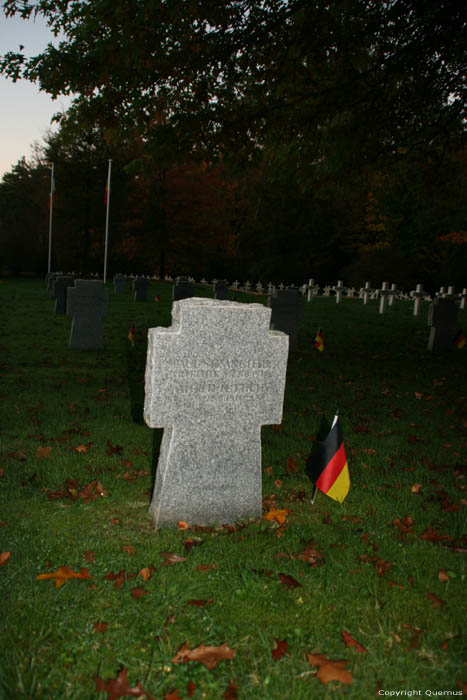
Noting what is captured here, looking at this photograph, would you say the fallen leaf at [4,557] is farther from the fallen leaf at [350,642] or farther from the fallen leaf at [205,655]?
the fallen leaf at [350,642]

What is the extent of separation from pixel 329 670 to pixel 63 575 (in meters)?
1.77

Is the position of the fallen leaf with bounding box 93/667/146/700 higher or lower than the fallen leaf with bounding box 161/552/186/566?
lower

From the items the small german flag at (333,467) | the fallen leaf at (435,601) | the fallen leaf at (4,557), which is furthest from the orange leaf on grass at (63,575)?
the fallen leaf at (435,601)

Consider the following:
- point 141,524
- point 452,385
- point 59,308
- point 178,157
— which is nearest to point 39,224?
point 59,308

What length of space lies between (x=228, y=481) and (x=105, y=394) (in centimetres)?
473

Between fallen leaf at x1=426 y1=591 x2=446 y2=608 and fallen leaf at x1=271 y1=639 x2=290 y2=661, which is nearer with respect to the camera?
fallen leaf at x1=271 y1=639 x2=290 y2=661

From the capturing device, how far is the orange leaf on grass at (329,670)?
Answer: 112 inches

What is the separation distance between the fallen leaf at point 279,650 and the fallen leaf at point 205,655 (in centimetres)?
21

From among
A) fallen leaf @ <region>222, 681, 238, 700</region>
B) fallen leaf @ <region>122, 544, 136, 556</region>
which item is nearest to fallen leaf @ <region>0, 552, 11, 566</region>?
fallen leaf @ <region>122, 544, 136, 556</region>

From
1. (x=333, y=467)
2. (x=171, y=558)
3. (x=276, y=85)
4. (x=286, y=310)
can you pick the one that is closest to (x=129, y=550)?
(x=171, y=558)

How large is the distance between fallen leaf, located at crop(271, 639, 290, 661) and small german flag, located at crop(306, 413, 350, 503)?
168cm

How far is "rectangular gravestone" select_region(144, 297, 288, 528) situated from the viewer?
13.7 feet

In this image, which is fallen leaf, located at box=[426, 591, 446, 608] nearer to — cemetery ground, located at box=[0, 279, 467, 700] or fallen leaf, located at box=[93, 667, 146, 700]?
cemetery ground, located at box=[0, 279, 467, 700]

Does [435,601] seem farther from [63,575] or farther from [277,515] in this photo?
[63,575]
